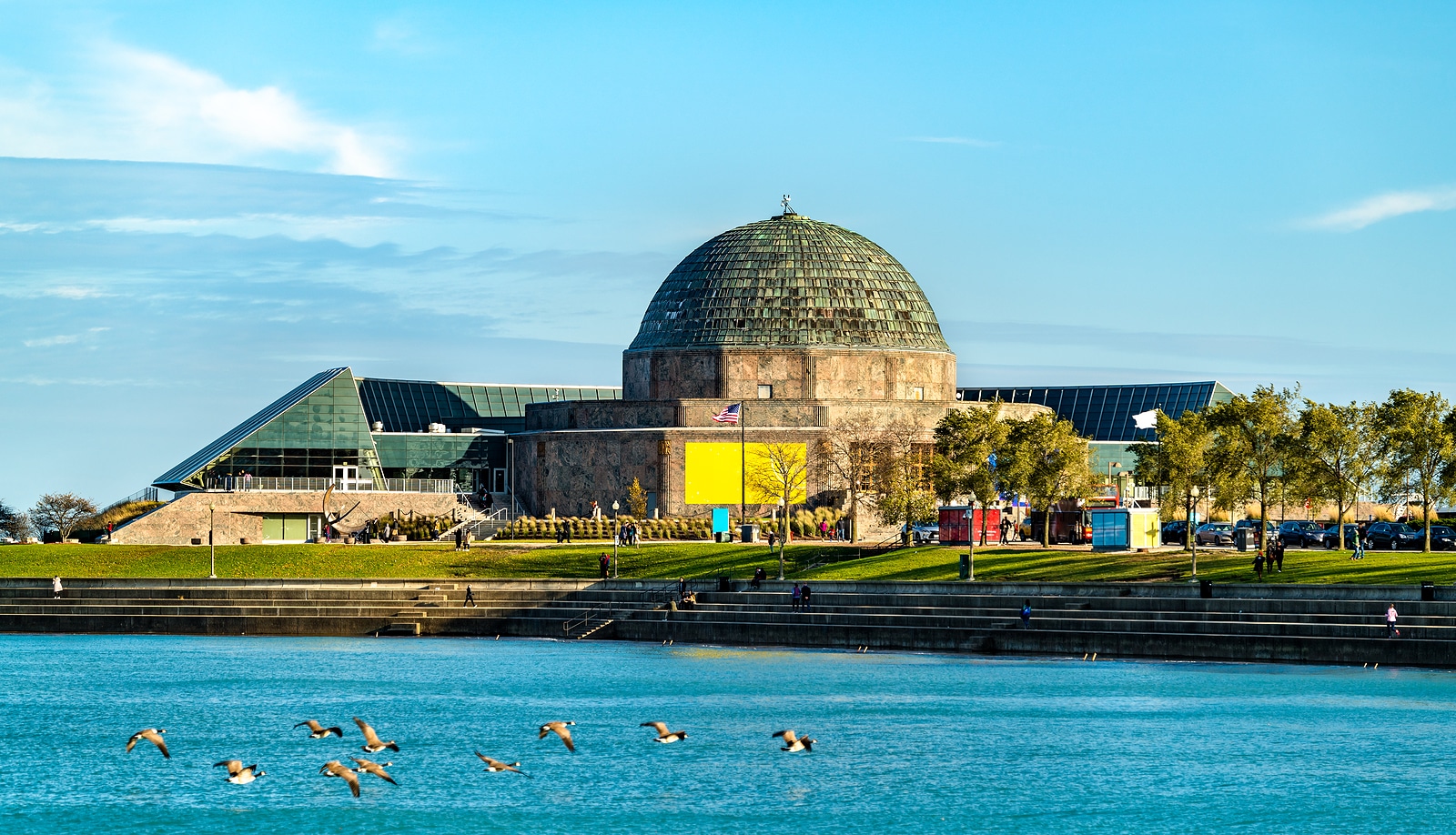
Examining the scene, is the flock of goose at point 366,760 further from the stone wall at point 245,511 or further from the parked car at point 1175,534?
the stone wall at point 245,511

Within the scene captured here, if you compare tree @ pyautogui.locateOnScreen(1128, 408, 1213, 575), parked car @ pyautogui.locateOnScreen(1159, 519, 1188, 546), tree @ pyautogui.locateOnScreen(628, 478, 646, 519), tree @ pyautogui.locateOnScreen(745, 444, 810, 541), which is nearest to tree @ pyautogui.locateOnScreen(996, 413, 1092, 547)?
tree @ pyautogui.locateOnScreen(1128, 408, 1213, 575)

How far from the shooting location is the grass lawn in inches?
1709

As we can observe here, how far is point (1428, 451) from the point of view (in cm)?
4781

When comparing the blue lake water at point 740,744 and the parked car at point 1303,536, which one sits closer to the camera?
the blue lake water at point 740,744

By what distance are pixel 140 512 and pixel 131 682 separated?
97.2 feet

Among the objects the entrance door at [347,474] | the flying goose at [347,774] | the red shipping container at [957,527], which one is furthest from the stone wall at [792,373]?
the flying goose at [347,774]

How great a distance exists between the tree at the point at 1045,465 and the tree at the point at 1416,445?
8841 mm

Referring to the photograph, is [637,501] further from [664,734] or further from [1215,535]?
[664,734]

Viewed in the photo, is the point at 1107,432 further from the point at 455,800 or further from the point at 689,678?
the point at 455,800

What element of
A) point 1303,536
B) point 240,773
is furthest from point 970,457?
point 240,773

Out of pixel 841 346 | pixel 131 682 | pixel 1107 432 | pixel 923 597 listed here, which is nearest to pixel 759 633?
pixel 923 597

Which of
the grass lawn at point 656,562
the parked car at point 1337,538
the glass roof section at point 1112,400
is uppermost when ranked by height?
the glass roof section at point 1112,400

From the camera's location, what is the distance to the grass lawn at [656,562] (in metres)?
43.4

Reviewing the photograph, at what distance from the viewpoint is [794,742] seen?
27.0 meters
